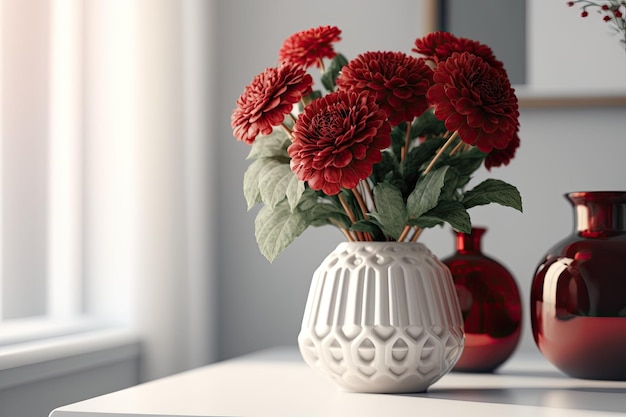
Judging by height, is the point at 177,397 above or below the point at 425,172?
below

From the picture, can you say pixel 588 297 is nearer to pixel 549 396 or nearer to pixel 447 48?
pixel 549 396

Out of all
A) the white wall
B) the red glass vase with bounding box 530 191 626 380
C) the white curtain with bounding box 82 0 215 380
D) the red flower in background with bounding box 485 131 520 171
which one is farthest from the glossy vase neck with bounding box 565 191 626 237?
the white curtain with bounding box 82 0 215 380

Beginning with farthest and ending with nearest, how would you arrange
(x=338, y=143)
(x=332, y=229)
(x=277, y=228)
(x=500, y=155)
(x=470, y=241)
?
(x=332, y=229) < (x=470, y=241) < (x=500, y=155) < (x=277, y=228) < (x=338, y=143)

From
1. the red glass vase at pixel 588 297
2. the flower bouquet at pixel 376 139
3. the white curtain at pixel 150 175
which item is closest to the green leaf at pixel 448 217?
the flower bouquet at pixel 376 139

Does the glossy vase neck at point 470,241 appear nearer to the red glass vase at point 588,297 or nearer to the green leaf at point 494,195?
the red glass vase at point 588,297

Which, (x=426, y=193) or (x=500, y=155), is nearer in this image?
(x=426, y=193)

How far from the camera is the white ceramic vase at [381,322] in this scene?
0.85 m

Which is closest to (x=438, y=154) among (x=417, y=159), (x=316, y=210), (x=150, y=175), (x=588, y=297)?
(x=417, y=159)

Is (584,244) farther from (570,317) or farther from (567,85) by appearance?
(567,85)

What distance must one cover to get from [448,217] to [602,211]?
0.28 metres

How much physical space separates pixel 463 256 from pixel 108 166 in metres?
0.67

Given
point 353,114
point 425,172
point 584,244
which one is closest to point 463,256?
point 584,244

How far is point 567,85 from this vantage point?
144 cm

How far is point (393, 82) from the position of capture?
84 centimetres
